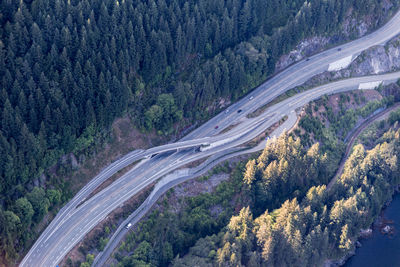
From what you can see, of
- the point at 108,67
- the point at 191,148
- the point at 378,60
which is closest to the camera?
the point at 108,67

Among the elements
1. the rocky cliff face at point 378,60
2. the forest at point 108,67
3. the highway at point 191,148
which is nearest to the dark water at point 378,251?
the highway at point 191,148

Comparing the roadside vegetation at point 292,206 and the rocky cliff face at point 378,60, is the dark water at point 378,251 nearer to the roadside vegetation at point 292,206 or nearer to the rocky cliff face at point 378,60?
the roadside vegetation at point 292,206

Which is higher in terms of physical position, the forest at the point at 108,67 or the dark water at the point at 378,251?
the forest at the point at 108,67

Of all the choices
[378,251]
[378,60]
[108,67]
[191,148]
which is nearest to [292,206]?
[378,251]

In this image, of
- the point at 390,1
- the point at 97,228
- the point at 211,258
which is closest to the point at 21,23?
the point at 97,228

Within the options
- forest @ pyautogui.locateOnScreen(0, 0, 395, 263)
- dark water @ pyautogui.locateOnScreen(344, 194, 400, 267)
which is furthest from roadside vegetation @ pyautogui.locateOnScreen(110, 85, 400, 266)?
forest @ pyautogui.locateOnScreen(0, 0, 395, 263)

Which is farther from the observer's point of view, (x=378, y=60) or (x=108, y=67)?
(x=378, y=60)

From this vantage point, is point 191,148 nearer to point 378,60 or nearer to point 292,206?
point 292,206
